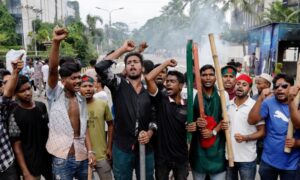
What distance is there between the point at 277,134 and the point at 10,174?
2550 mm

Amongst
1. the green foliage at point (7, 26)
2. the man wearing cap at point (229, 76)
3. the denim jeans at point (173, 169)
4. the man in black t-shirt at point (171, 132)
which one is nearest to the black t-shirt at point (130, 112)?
the man in black t-shirt at point (171, 132)

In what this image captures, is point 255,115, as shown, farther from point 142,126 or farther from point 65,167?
point 65,167

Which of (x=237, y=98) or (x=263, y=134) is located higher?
(x=237, y=98)

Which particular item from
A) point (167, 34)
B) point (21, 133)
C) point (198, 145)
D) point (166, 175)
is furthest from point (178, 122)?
point (167, 34)

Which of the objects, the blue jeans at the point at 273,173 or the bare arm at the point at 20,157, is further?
the blue jeans at the point at 273,173

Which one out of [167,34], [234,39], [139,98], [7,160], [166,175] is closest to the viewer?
[7,160]

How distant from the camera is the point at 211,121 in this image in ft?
10.5

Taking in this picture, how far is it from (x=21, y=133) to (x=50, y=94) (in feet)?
1.49

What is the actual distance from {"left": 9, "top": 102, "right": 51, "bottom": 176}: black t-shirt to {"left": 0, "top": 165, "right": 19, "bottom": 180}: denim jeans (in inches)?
5.3

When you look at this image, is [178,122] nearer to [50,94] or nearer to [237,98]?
[237,98]

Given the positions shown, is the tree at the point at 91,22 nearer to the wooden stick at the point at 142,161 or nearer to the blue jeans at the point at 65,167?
the blue jeans at the point at 65,167

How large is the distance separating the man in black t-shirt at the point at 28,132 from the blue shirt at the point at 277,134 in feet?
7.10

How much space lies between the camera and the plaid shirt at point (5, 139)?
2.86 metres

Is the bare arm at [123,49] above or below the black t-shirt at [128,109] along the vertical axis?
above
